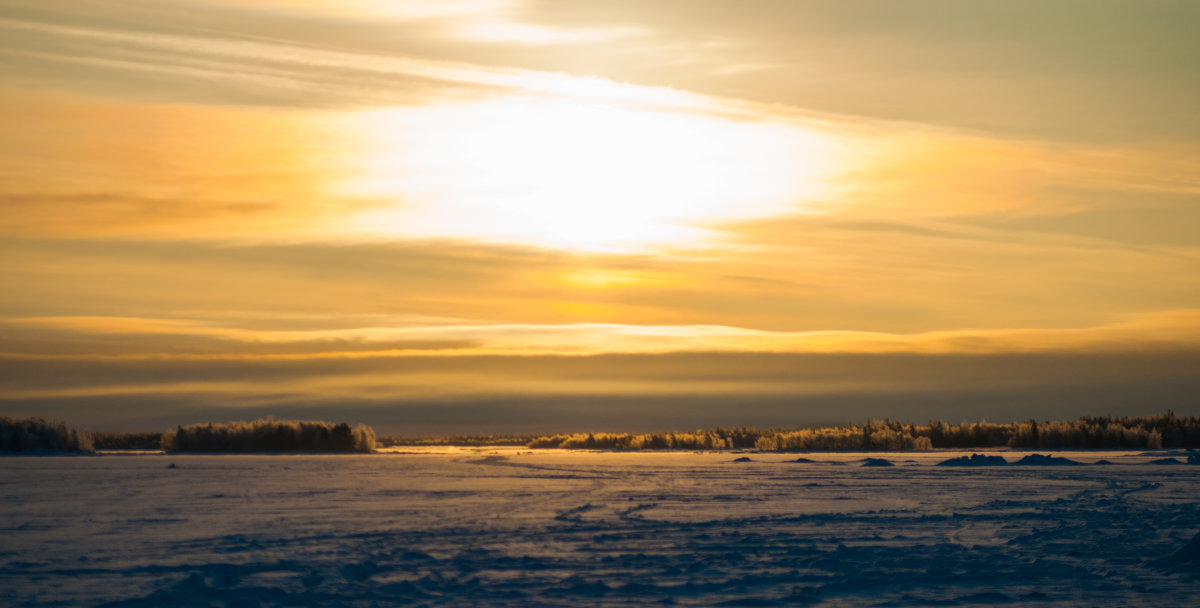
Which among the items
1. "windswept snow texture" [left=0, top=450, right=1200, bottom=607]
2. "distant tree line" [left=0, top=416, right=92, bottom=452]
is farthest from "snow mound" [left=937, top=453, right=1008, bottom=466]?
"distant tree line" [left=0, top=416, right=92, bottom=452]

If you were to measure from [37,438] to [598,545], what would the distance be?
61525mm

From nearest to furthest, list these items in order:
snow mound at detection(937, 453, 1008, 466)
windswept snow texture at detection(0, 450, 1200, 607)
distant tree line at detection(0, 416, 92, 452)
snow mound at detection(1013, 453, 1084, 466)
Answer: windswept snow texture at detection(0, 450, 1200, 607) → snow mound at detection(1013, 453, 1084, 466) → snow mound at detection(937, 453, 1008, 466) → distant tree line at detection(0, 416, 92, 452)

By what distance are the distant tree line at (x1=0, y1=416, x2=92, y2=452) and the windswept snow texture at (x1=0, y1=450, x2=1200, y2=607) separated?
41.4 m

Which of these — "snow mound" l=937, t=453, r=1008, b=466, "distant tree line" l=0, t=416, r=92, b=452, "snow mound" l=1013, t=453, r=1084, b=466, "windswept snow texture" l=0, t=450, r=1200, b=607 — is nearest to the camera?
"windswept snow texture" l=0, t=450, r=1200, b=607

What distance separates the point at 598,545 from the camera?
629 inches

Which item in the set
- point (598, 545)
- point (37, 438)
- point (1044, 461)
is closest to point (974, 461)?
point (1044, 461)

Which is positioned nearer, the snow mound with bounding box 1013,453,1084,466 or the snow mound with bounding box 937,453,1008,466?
the snow mound with bounding box 1013,453,1084,466

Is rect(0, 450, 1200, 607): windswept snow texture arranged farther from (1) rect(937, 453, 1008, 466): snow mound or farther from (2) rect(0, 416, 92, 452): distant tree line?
(2) rect(0, 416, 92, 452): distant tree line

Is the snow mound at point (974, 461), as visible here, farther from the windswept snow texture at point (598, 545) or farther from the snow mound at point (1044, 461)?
the windswept snow texture at point (598, 545)

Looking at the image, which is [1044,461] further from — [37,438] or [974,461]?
[37,438]

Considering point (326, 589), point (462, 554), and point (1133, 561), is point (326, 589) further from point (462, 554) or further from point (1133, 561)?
point (1133, 561)

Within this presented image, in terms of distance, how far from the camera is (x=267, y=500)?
2394 centimetres

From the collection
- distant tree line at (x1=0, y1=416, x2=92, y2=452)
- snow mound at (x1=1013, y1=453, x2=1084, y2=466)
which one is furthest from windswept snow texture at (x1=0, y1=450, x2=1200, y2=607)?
distant tree line at (x1=0, y1=416, x2=92, y2=452)

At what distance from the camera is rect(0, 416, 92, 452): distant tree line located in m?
64.7
